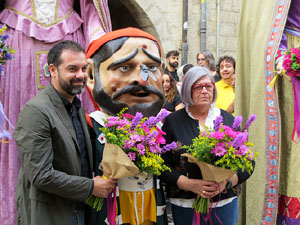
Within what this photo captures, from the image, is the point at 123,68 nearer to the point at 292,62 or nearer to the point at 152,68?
the point at 152,68

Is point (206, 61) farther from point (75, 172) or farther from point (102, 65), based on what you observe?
point (75, 172)

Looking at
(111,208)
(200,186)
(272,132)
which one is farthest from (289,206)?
(111,208)

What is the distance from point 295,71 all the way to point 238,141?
79cm

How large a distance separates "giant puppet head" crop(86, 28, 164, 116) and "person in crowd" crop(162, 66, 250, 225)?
189mm

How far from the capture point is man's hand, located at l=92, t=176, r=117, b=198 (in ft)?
7.04

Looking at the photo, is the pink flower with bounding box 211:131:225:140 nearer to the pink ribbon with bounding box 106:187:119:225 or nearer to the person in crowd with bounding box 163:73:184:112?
the pink ribbon with bounding box 106:187:119:225

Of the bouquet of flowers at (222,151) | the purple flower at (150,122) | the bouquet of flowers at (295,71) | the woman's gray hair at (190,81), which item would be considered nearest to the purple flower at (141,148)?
the purple flower at (150,122)

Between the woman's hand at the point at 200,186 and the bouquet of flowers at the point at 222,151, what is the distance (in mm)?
94

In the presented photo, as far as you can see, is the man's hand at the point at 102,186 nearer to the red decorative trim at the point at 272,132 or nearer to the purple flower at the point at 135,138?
the purple flower at the point at 135,138

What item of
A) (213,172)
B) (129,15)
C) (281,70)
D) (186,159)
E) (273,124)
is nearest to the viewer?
(213,172)

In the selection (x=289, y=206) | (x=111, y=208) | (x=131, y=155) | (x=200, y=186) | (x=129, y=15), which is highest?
(x=129, y=15)

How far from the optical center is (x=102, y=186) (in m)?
2.15

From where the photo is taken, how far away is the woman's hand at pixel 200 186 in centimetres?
239

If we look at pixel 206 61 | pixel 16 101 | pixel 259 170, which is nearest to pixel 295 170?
pixel 259 170
